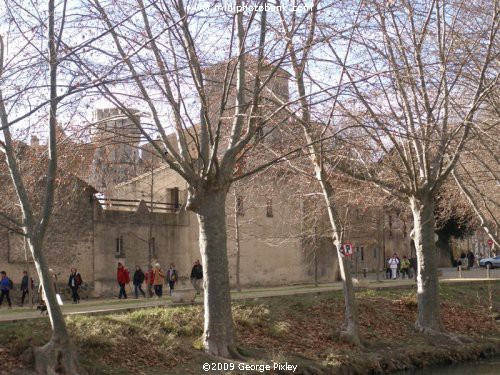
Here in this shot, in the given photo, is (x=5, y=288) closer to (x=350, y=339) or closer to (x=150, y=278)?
(x=150, y=278)

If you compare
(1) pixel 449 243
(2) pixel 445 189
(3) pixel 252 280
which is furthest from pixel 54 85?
(1) pixel 449 243

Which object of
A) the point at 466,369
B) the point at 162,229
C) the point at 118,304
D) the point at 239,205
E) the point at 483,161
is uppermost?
the point at 483,161

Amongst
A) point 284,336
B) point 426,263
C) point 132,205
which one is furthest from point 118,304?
point 132,205

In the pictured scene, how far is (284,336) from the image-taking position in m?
20.8

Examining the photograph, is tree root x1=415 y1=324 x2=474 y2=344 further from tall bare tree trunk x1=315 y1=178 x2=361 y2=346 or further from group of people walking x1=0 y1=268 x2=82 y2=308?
group of people walking x1=0 y1=268 x2=82 y2=308

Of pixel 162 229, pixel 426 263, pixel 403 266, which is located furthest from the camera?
pixel 403 266

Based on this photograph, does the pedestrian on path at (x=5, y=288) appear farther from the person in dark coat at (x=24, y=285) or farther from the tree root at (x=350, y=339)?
the tree root at (x=350, y=339)

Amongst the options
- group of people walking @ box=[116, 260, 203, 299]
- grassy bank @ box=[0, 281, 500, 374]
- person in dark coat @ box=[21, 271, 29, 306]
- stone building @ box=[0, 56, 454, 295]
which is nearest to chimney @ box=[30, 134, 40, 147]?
grassy bank @ box=[0, 281, 500, 374]

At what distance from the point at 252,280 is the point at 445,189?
14555 millimetres

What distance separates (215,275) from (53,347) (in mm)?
4028

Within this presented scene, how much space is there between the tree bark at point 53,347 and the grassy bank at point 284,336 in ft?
2.14

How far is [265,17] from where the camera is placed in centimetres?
1648

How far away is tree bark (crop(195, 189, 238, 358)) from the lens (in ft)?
56.4

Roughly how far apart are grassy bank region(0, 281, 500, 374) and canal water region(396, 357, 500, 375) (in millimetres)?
327
